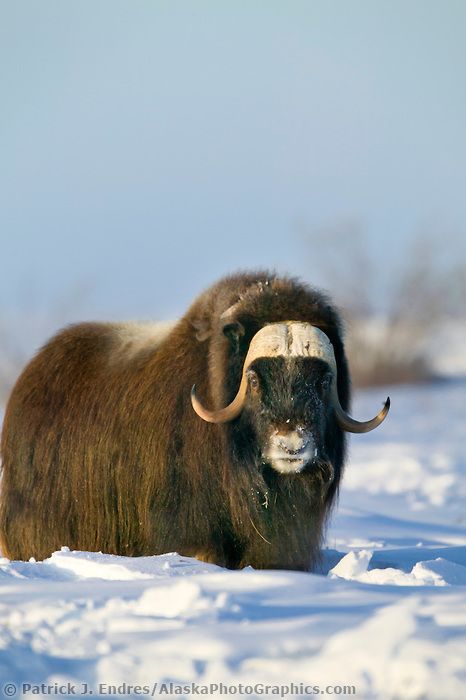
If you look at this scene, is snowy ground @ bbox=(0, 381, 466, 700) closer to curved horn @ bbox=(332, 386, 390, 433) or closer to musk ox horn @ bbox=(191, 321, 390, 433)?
musk ox horn @ bbox=(191, 321, 390, 433)

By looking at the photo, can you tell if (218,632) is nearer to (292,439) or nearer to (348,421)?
(292,439)

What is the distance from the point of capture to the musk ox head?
4.79 metres

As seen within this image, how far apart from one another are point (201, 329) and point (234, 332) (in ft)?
1.09

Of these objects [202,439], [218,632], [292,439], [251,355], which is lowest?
[218,632]

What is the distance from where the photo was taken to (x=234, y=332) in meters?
5.14

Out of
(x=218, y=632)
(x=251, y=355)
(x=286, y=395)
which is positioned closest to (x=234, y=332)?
(x=251, y=355)

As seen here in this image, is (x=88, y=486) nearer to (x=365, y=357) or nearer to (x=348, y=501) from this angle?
(x=348, y=501)

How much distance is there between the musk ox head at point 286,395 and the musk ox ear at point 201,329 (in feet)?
1.29

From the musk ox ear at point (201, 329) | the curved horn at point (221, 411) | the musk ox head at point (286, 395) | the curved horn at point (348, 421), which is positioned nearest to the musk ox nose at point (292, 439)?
the musk ox head at point (286, 395)

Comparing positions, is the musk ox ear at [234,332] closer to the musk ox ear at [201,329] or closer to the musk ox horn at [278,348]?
the musk ox horn at [278,348]

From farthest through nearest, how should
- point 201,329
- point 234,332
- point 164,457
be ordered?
point 201,329 → point 164,457 → point 234,332

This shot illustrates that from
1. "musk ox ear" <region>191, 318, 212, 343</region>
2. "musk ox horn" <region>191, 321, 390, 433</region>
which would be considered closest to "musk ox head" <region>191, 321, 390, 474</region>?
"musk ox horn" <region>191, 321, 390, 433</region>

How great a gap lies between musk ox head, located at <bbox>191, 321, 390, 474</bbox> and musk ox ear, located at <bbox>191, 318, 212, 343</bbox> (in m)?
0.39

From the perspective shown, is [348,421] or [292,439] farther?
[348,421]
